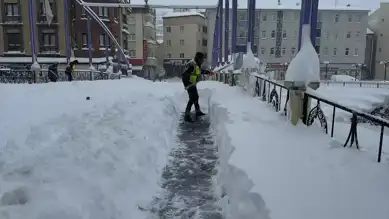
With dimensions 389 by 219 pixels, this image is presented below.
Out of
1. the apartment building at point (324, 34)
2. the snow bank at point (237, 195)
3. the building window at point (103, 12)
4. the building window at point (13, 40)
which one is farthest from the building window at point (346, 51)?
the snow bank at point (237, 195)

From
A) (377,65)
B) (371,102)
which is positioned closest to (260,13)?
(377,65)

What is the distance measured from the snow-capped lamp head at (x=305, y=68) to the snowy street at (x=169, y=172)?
0.79 meters

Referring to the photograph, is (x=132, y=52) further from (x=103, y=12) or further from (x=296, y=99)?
(x=296, y=99)

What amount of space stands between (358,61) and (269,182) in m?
59.3

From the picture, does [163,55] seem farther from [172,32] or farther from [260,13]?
[260,13]

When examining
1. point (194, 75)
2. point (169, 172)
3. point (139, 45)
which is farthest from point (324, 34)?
point (169, 172)

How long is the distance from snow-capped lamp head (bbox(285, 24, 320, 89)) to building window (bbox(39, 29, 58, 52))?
36859mm

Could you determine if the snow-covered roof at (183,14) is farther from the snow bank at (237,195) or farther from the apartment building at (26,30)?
the snow bank at (237,195)

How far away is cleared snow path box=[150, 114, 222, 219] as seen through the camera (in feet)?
13.4

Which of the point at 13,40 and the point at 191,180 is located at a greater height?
the point at 13,40

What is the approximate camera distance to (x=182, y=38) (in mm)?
64250

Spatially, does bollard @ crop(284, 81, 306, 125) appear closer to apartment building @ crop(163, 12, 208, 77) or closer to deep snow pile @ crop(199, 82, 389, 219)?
deep snow pile @ crop(199, 82, 389, 219)

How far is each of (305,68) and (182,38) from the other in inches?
2347

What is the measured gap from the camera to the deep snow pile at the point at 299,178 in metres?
2.97
